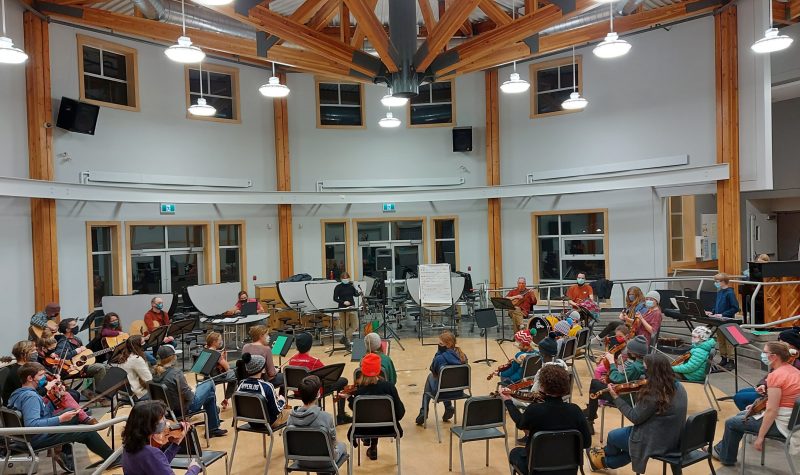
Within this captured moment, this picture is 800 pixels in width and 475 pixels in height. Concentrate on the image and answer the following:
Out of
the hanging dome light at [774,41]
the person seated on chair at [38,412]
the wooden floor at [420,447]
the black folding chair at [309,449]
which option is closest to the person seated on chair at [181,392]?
the wooden floor at [420,447]

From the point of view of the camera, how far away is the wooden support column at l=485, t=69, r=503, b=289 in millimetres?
15023

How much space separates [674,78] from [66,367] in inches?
534

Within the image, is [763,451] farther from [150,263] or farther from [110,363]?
[150,263]

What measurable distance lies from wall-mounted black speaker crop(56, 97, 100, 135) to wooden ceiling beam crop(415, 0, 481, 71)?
712 cm

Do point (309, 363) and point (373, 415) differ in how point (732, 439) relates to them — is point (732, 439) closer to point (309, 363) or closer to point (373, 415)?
point (373, 415)

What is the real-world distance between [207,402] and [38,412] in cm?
195

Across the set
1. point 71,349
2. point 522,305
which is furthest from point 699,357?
point 71,349

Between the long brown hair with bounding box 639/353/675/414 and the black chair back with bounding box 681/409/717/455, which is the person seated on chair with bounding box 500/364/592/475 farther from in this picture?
the black chair back with bounding box 681/409/717/455

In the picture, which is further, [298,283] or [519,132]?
[519,132]

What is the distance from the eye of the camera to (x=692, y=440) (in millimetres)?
4246

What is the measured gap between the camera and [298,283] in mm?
12812

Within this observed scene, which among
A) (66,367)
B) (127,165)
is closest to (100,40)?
(127,165)

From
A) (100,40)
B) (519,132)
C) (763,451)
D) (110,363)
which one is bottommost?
(763,451)

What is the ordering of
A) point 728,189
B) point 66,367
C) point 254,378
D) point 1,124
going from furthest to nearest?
point 728,189 < point 1,124 < point 66,367 < point 254,378
